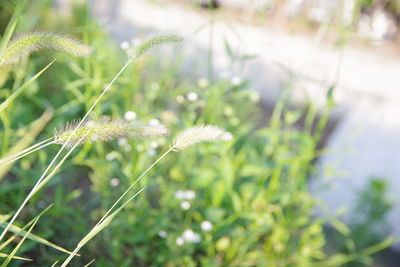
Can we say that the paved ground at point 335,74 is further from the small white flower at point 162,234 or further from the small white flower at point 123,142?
the small white flower at point 162,234

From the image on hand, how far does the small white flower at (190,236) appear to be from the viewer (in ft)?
4.80

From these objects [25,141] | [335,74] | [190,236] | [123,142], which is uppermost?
[25,141]

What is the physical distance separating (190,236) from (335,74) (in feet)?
8.70

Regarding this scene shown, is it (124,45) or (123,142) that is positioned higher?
(124,45)

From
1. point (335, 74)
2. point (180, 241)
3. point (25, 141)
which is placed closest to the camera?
point (25, 141)

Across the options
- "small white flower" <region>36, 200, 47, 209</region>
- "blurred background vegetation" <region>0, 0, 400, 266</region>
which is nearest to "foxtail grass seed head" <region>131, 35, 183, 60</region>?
"blurred background vegetation" <region>0, 0, 400, 266</region>

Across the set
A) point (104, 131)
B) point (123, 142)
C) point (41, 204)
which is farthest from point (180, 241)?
point (104, 131)

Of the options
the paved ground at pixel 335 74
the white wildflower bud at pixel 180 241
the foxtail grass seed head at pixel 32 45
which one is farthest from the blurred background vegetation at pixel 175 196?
the paved ground at pixel 335 74

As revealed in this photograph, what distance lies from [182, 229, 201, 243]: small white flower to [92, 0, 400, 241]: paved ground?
1.52 meters

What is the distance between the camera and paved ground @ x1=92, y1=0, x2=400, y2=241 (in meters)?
3.01

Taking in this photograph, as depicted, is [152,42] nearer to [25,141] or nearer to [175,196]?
[25,141]

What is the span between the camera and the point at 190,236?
1460 millimetres

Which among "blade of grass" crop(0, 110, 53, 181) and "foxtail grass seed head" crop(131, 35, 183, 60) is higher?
"foxtail grass seed head" crop(131, 35, 183, 60)

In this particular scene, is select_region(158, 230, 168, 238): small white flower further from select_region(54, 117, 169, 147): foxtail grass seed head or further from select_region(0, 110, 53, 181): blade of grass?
select_region(54, 117, 169, 147): foxtail grass seed head
